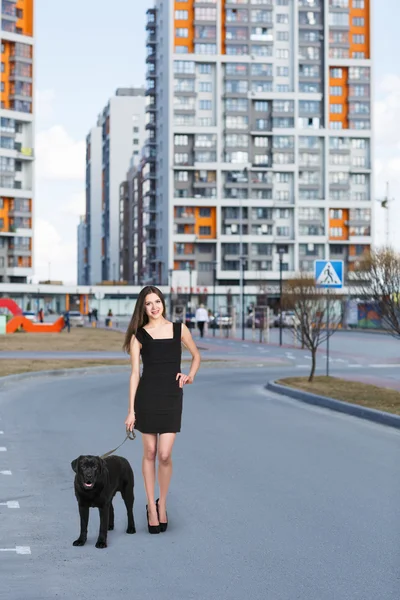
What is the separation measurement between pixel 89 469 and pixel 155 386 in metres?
1.01

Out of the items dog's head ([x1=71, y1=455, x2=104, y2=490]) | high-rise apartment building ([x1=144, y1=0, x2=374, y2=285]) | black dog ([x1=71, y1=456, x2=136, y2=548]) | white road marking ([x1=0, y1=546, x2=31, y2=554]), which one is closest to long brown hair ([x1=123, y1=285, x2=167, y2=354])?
black dog ([x1=71, y1=456, x2=136, y2=548])

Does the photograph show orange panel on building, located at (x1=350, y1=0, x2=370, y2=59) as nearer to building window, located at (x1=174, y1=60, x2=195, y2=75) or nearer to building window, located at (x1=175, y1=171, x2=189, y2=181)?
building window, located at (x1=174, y1=60, x2=195, y2=75)

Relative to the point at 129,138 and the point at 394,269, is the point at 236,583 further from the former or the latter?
the point at 129,138

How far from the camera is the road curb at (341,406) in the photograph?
50.9 ft

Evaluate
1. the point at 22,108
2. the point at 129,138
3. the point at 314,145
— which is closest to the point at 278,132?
the point at 314,145

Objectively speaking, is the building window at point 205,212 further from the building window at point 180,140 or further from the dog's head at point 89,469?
the dog's head at point 89,469

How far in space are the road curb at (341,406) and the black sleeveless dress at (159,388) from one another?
8414 millimetres

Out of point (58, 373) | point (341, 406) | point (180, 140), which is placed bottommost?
point (58, 373)

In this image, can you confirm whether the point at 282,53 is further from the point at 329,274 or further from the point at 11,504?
Result: the point at 11,504

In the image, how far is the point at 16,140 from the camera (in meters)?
121

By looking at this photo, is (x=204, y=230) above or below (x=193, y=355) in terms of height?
above

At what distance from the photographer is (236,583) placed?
19.0 feet

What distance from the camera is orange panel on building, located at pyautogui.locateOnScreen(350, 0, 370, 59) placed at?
13138cm

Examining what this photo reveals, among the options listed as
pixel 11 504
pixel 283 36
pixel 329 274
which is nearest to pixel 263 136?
pixel 283 36
